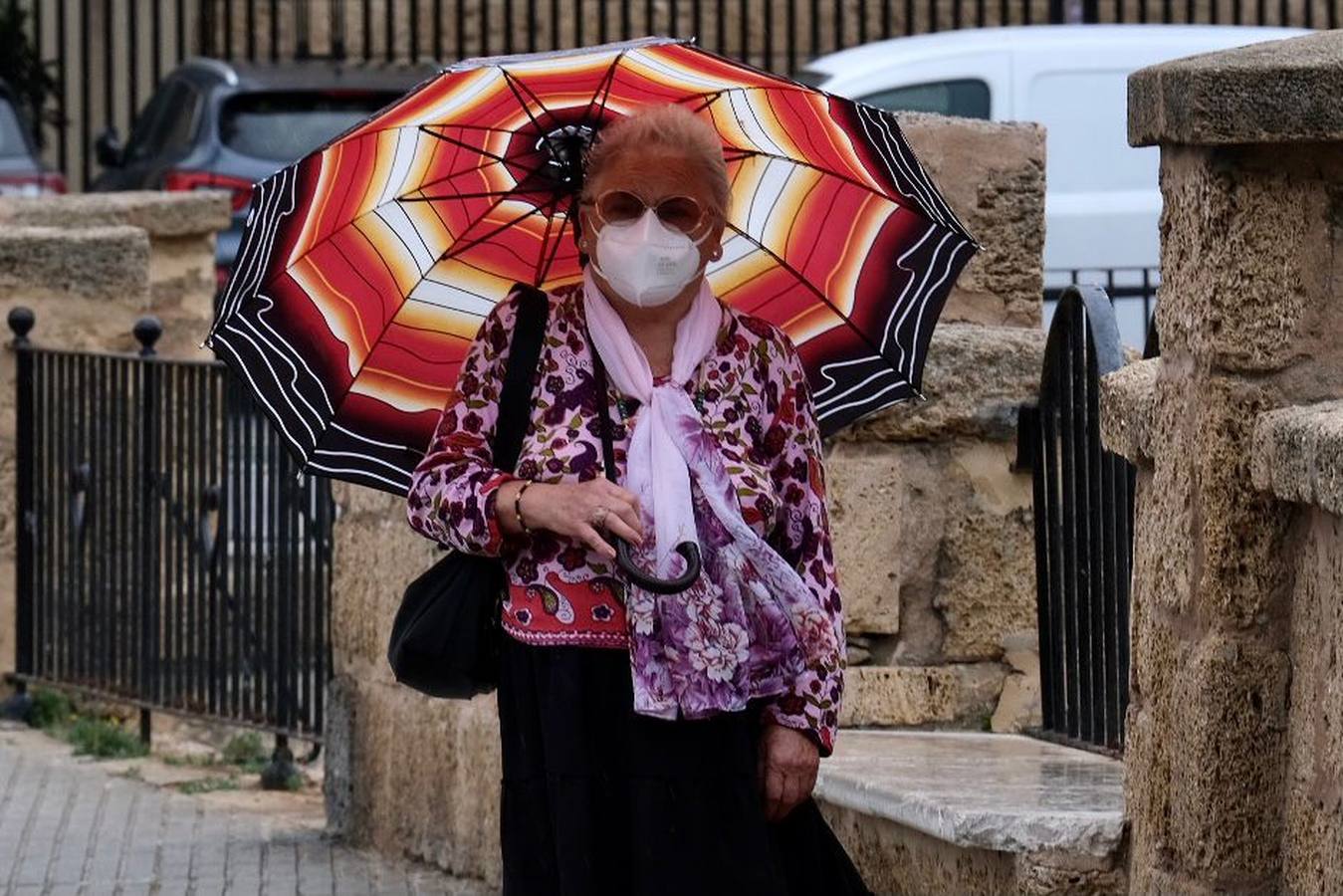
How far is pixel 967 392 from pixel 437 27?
12.0 meters

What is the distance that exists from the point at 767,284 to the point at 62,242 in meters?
4.65

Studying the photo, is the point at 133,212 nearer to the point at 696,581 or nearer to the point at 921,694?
the point at 921,694

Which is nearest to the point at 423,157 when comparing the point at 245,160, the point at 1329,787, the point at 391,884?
the point at 1329,787

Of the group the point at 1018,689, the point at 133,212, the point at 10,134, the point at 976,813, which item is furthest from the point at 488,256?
the point at 10,134

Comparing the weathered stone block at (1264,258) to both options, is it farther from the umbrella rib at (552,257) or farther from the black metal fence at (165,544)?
the black metal fence at (165,544)

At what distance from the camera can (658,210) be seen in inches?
138

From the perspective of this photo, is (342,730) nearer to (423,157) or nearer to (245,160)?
(423,157)

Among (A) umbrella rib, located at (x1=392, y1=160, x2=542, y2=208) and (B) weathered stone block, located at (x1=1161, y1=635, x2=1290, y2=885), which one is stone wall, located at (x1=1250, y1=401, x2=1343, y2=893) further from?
(A) umbrella rib, located at (x1=392, y1=160, x2=542, y2=208)

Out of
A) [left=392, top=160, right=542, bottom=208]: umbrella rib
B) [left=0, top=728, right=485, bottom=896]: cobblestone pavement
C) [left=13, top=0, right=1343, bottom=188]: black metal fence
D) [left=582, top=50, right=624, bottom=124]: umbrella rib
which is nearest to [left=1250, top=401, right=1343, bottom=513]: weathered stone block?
[left=582, top=50, right=624, bottom=124]: umbrella rib

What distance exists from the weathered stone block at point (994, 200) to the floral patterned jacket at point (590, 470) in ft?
6.04

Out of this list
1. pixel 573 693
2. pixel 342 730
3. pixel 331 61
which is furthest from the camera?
pixel 331 61

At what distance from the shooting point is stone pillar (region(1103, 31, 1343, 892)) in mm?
3246

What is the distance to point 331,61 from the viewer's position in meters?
16.5

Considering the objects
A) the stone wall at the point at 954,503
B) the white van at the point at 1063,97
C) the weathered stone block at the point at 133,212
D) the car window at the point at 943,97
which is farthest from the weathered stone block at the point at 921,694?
the car window at the point at 943,97
